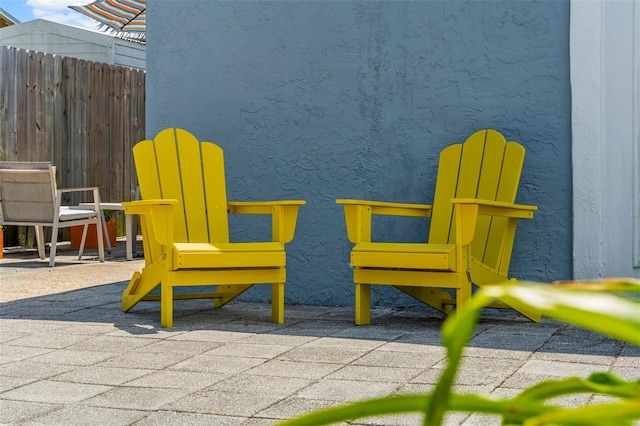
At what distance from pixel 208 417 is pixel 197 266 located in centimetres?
177

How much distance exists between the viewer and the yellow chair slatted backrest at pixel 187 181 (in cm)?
483

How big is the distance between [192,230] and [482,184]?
1.55 metres

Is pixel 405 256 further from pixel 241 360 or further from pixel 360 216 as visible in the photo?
pixel 241 360

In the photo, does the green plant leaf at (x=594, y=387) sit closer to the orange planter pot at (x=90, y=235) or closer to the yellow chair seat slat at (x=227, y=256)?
the yellow chair seat slat at (x=227, y=256)

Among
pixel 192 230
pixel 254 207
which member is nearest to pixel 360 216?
pixel 254 207

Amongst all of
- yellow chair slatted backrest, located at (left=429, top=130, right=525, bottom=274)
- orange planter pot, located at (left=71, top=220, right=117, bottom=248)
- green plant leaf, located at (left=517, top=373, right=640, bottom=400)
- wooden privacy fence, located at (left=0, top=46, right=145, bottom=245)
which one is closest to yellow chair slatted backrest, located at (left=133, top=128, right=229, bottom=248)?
yellow chair slatted backrest, located at (left=429, top=130, right=525, bottom=274)

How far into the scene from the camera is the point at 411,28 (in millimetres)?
5141

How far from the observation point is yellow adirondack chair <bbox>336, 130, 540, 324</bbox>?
13.9ft

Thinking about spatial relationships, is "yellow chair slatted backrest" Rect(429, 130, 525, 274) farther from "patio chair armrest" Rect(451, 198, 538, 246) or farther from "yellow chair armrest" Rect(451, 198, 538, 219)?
"patio chair armrest" Rect(451, 198, 538, 246)

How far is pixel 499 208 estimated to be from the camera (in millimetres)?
4355

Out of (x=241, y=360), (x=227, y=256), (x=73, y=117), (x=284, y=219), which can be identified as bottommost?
(x=241, y=360)

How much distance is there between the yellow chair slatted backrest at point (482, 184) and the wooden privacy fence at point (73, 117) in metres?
5.06

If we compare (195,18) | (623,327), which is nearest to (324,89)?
(195,18)

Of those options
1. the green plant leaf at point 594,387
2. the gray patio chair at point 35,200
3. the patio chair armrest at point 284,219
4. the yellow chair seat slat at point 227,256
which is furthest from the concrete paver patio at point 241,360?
the gray patio chair at point 35,200
